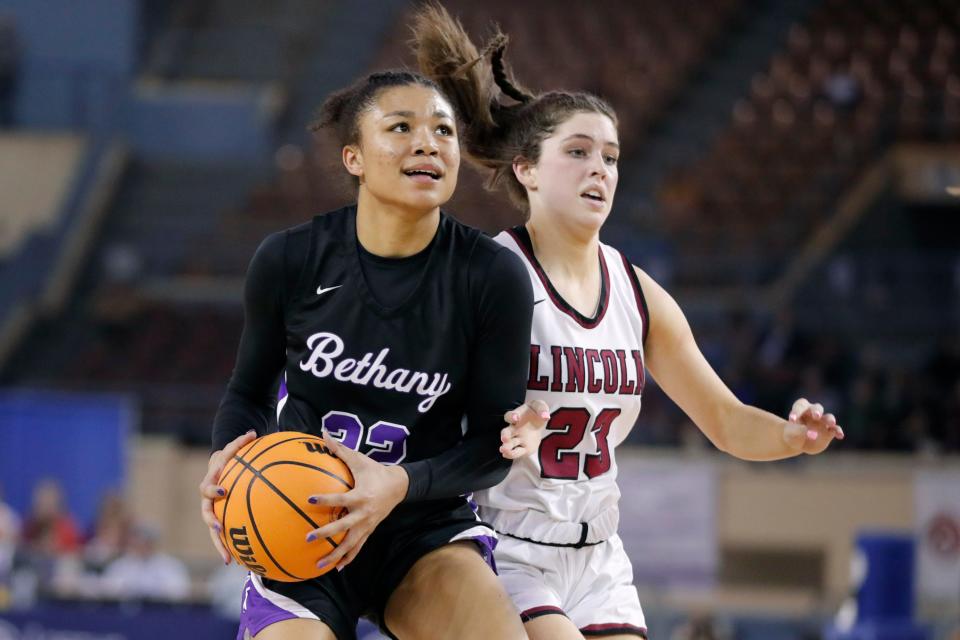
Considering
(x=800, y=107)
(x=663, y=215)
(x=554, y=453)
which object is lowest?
(x=554, y=453)

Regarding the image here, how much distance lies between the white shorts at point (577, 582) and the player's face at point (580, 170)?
878 mm

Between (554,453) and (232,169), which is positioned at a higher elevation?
(232,169)

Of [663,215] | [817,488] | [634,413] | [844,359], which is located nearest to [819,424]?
[634,413]

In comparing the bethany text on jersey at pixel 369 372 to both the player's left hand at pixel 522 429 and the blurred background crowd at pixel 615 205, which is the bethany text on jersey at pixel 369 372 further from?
the blurred background crowd at pixel 615 205

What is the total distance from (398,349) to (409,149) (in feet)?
1.56

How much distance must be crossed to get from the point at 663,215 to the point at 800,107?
2519 mm

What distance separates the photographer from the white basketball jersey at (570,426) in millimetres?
3715

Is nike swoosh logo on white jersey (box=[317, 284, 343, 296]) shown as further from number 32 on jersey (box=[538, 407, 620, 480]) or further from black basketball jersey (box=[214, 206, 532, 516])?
number 32 on jersey (box=[538, 407, 620, 480])

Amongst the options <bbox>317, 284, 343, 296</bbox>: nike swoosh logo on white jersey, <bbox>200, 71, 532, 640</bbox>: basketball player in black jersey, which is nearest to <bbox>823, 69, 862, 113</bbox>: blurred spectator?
<bbox>200, 71, 532, 640</bbox>: basketball player in black jersey

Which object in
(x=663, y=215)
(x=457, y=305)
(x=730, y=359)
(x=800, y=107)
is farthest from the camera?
(x=800, y=107)

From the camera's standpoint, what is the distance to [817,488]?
39.2 ft

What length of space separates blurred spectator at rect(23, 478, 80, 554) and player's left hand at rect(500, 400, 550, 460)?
6913mm

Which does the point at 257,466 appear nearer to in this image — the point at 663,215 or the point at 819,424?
the point at 819,424

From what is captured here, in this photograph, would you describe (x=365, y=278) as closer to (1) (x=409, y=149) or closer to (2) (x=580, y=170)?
(1) (x=409, y=149)
